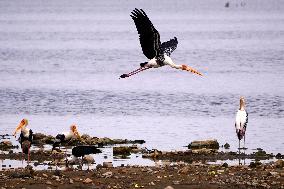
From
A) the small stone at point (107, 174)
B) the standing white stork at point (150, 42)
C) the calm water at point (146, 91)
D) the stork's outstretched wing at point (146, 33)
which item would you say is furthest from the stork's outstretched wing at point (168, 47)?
the small stone at point (107, 174)

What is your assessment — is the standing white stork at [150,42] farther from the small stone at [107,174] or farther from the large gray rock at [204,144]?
the large gray rock at [204,144]

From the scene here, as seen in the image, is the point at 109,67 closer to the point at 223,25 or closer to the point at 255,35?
the point at 255,35

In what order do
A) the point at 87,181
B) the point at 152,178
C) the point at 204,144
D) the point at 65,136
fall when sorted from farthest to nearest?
the point at 204,144
the point at 65,136
the point at 152,178
the point at 87,181

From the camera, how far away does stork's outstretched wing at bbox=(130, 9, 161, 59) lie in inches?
802

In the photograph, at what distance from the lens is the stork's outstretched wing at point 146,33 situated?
802 inches

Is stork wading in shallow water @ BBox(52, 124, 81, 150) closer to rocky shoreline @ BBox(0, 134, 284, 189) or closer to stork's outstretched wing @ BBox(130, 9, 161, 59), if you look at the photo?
rocky shoreline @ BBox(0, 134, 284, 189)

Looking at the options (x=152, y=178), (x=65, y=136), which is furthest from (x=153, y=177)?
(x=65, y=136)

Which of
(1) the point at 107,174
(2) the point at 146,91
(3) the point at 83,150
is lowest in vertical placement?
(1) the point at 107,174

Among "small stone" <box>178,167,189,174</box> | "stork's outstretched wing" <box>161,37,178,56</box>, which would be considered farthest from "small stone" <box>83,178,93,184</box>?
"stork's outstretched wing" <box>161,37,178,56</box>

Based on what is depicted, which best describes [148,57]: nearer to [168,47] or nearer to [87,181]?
[168,47]

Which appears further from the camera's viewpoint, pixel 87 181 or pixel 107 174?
pixel 107 174

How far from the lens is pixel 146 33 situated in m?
20.7

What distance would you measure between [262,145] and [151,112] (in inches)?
363

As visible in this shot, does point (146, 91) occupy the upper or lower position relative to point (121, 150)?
upper
